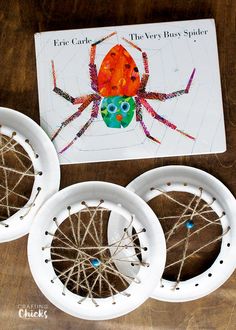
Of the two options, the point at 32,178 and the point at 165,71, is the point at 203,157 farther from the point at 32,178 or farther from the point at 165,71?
the point at 32,178

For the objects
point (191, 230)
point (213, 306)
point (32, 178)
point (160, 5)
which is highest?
point (160, 5)

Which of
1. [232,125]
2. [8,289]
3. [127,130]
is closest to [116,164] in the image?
[127,130]

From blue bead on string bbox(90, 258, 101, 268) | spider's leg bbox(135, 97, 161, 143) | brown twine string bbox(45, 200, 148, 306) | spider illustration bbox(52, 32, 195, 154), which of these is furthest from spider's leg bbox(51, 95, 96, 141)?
blue bead on string bbox(90, 258, 101, 268)

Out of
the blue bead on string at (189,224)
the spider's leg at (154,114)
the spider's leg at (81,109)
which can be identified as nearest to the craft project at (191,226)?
the blue bead on string at (189,224)

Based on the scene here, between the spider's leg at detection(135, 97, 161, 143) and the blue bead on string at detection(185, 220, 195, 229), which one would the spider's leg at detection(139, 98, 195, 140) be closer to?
the spider's leg at detection(135, 97, 161, 143)

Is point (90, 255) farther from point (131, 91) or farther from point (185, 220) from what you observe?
point (131, 91)
